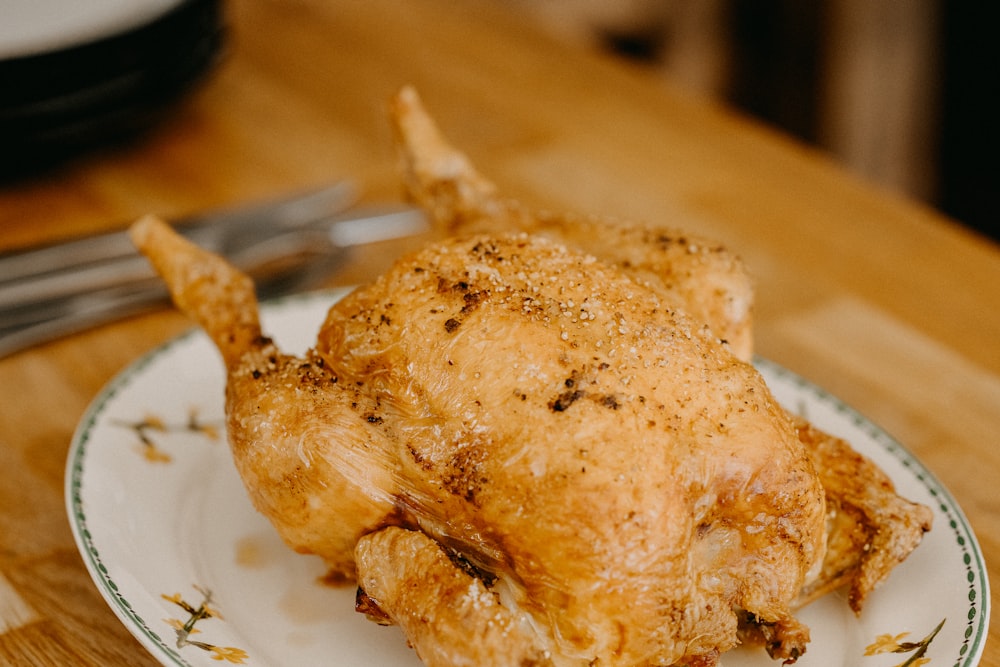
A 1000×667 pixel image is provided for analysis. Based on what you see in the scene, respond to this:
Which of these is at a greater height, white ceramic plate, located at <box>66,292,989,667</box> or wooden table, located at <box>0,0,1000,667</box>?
wooden table, located at <box>0,0,1000,667</box>

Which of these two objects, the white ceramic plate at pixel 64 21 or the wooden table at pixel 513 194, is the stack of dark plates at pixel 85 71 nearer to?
→ the white ceramic plate at pixel 64 21

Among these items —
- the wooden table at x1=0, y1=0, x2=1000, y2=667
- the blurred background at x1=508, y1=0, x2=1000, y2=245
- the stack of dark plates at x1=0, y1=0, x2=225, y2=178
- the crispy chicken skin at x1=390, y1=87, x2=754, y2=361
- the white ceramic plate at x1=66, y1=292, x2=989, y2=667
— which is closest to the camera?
the white ceramic plate at x1=66, y1=292, x2=989, y2=667

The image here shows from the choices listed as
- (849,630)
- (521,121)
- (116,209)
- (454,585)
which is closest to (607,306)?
(454,585)

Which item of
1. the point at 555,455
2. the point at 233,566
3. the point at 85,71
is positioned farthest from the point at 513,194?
the point at 555,455

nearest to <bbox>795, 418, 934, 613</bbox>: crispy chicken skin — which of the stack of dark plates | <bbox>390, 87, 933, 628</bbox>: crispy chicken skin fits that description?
<bbox>390, 87, 933, 628</bbox>: crispy chicken skin

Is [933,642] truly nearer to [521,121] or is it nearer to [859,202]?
[859,202]

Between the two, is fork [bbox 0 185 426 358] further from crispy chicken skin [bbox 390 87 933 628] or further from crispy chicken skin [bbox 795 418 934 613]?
crispy chicken skin [bbox 795 418 934 613]

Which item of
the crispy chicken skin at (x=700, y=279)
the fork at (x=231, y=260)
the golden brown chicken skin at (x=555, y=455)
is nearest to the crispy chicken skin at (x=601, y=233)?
the crispy chicken skin at (x=700, y=279)
